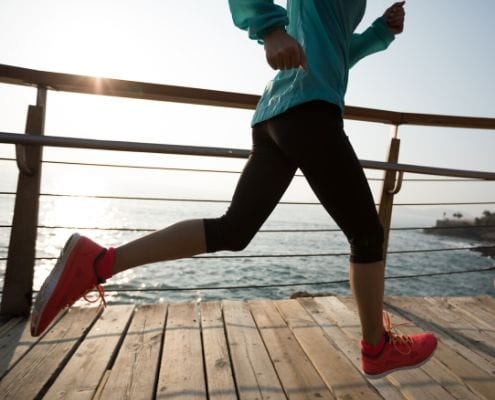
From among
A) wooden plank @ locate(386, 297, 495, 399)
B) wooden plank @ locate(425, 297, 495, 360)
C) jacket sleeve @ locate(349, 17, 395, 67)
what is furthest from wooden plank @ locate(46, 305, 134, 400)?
wooden plank @ locate(425, 297, 495, 360)

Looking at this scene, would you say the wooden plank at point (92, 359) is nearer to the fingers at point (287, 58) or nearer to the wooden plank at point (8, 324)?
the wooden plank at point (8, 324)

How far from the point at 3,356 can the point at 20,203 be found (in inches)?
26.3

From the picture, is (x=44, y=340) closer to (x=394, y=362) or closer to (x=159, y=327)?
(x=159, y=327)

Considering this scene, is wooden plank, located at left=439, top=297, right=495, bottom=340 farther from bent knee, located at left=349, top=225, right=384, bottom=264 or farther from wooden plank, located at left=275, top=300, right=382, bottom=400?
bent knee, located at left=349, top=225, right=384, bottom=264

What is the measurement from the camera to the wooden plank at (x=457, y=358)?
4.36ft

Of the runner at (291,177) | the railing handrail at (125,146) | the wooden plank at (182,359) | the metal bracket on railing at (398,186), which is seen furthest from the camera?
the metal bracket on railing at (398,186)

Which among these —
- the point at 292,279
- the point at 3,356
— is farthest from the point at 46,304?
the point at 292,279

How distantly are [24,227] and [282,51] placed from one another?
1455 millimetres

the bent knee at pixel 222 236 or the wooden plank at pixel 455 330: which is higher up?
the bent knee at pixel 222 236

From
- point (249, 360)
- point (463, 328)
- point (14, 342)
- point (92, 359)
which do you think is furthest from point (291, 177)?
point (463, 328)

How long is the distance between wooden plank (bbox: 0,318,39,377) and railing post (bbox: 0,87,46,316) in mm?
95

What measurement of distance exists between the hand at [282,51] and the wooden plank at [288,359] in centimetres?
96

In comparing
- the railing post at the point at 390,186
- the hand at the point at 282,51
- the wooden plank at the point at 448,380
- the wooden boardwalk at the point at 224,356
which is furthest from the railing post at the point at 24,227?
the railing post at the point at 390,186

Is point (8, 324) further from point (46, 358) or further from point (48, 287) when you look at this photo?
point (48, 287)
